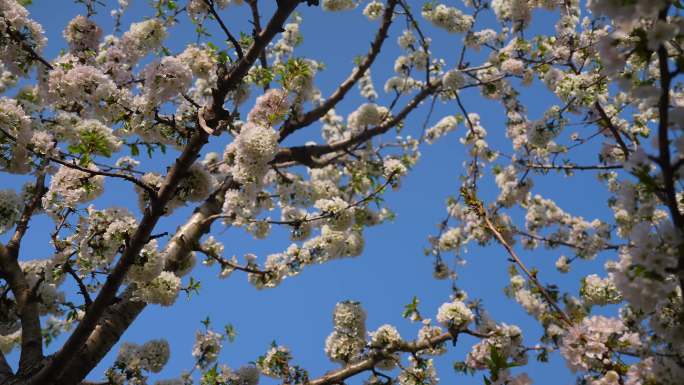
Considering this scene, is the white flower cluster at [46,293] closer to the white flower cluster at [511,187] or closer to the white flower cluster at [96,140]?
the white flower cluster at [96,140]

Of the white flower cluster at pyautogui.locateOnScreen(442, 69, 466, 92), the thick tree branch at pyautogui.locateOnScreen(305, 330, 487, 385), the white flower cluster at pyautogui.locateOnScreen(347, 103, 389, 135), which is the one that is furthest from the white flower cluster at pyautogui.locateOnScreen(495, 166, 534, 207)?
the thick tree branch at pyautogui.locateOnScreen(305, 330, 487, 385)

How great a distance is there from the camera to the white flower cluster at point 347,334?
5129mm

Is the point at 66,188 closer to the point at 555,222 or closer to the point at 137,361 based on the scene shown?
the point at 137,361

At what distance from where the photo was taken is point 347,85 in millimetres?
7598

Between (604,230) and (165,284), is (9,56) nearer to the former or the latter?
(165,284)

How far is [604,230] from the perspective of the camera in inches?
323

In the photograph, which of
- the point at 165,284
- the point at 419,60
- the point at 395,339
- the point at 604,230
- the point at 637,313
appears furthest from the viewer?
the point at 419,60

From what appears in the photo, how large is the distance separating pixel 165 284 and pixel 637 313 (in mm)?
3773

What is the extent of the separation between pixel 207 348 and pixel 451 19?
23.0ft

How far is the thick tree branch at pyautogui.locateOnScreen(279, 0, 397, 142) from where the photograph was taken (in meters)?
6.92

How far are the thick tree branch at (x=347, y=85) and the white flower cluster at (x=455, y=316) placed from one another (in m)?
3.56

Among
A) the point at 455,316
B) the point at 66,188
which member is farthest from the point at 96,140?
the point at 455,316

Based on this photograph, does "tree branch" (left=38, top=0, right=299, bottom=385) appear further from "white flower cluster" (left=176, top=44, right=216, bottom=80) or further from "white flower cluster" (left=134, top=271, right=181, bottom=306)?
"white flower cluster" (left=176, top=44, right=216, bottom=80)

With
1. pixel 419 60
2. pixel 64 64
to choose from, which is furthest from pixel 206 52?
pixel 419 60
